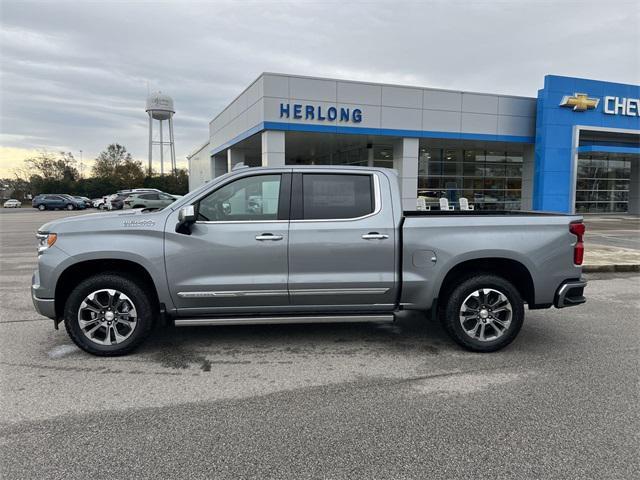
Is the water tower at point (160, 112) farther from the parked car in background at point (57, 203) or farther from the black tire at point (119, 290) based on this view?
the black tire at point (119, 290)

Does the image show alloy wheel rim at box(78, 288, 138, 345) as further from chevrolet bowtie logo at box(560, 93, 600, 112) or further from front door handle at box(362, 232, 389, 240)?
chevrolet bowtie logo at box(560, 93, 600, 112)

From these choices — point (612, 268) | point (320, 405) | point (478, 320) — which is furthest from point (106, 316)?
point (612, 268)

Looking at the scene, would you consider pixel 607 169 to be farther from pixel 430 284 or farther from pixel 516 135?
pixel 430 284

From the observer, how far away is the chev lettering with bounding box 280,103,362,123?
61.6 ft

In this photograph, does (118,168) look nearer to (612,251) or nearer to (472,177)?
(472,177)

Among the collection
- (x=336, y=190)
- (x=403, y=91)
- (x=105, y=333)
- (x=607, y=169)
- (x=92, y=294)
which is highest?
(x=403, y=91)

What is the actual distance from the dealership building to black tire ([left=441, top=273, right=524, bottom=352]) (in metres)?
15.1

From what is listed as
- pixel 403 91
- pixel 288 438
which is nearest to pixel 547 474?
pixel 288 438

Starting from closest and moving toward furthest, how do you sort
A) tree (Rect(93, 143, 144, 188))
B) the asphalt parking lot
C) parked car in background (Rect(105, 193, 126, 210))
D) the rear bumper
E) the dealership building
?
the asphalt parking lot
the rear bumper
the dealership building
parked car in background (Rect(105, 193, 126, 210))
tree (Rect(93, 143, 144, 188))

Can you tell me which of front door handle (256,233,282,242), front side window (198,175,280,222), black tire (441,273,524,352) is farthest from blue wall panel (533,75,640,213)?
front door handle (256,233,282,242)

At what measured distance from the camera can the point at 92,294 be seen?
4.51 m

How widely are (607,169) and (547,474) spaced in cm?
3154

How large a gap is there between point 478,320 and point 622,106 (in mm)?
25221

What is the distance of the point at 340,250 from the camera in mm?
4633
